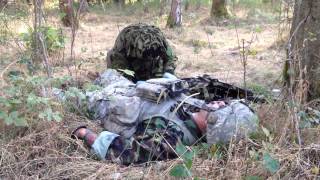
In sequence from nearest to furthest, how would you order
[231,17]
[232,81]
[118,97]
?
[118,97], [232,81], [231,17]

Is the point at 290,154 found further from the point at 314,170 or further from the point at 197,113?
the point at 197,113

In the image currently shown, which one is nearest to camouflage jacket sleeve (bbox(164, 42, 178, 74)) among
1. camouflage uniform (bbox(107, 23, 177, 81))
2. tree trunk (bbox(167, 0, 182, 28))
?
camouflage uniform (bbox(107, 23, 177, 81))

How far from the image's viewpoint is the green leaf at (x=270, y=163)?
2539 mm

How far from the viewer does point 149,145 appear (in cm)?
304

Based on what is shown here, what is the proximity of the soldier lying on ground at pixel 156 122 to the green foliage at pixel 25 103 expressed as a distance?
30cm

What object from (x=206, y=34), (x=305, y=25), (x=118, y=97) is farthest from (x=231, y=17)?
(x=118, y=97)

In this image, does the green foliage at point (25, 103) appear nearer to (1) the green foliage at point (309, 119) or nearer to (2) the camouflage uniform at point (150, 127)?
(2) the camouflage uniform at point (150, 127)

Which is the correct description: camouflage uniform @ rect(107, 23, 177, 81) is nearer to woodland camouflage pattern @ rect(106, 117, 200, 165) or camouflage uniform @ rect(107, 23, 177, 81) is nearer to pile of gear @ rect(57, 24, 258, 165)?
pile of gear @ rect(57, 24, 258, 165)

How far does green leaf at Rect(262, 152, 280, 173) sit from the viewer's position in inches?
100.0

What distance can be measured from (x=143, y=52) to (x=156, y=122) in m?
1.45

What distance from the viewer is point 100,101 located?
143 inches

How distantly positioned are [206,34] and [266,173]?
22.1ft

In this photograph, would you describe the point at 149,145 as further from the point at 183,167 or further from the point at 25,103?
the point at 25,103

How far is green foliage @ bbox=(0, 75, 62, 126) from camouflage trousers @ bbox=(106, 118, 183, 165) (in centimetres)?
43
